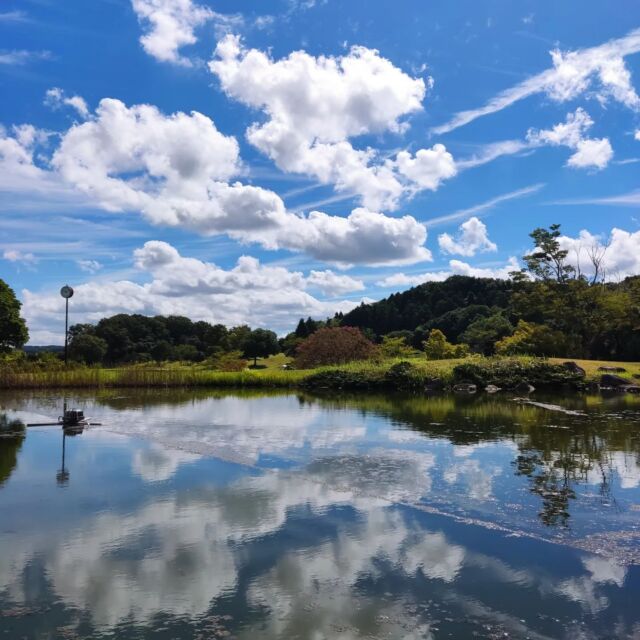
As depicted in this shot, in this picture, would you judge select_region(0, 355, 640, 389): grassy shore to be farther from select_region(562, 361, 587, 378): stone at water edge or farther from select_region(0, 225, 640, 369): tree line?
select_region(0, 225, 640, 369): tree line

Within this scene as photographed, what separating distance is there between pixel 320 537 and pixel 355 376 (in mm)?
21708

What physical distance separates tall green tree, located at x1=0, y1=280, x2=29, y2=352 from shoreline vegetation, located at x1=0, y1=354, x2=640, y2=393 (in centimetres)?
677

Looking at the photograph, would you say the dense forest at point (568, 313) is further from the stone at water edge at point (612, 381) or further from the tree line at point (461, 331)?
the stone at water edge at point (612, 381)

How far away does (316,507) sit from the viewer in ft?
22.5

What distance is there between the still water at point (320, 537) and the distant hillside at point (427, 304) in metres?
61.0

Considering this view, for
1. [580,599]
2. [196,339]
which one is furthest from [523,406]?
[196,339]

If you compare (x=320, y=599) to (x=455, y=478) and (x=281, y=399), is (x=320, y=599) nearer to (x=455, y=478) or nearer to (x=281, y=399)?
(x=455, y=478)

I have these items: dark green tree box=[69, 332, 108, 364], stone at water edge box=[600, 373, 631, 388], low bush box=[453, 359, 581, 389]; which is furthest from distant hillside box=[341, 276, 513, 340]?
stone at water edge box=[600, 373, 631, 388]

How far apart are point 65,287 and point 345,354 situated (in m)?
15.1

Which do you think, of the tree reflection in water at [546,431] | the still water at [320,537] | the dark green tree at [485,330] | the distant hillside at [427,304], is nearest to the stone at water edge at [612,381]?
the tree reflection in water at [546,431]

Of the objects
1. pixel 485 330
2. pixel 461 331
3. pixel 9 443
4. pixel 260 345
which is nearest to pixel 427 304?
pixel 461 331

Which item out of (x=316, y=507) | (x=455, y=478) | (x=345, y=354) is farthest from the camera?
(x=345, y=354)

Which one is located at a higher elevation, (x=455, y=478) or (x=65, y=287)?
(x=65, y=287)

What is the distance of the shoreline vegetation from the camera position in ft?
82.5
